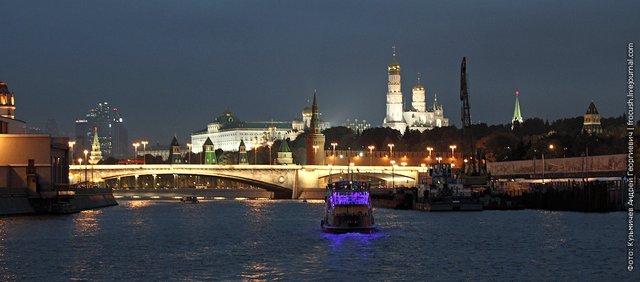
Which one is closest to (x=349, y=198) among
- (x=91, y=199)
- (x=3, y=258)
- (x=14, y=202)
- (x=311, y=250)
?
(x=311, y=250)

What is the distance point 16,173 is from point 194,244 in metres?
38.8

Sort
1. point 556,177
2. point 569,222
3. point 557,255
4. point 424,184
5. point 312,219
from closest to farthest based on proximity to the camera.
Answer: point 557,255, point 569,222, point 312,219, point 424,184, point 556,177

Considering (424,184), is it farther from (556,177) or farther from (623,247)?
(623,247)

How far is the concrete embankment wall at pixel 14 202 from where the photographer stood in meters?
107

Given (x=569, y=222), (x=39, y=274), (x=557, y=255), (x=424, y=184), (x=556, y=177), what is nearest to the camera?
(x=39, y=274)

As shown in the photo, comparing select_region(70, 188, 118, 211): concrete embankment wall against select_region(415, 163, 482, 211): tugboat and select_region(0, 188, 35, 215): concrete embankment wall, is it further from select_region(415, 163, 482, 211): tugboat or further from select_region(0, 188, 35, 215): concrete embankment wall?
select_region(415, 163, 482, 211): tugboat

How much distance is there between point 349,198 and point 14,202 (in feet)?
125

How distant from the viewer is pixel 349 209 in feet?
281

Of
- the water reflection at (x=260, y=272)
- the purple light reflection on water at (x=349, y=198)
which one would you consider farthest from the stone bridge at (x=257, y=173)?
the water reflection at (x=260, y=272)

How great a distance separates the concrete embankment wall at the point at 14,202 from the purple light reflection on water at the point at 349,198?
35.3 metres

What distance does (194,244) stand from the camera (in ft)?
260

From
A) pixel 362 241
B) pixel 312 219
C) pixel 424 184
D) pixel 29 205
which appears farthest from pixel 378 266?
pixel 424 184

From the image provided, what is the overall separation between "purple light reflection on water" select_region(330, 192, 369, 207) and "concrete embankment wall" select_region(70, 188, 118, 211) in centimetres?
4463

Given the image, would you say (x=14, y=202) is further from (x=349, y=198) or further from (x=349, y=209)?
(x=349, y=198)
